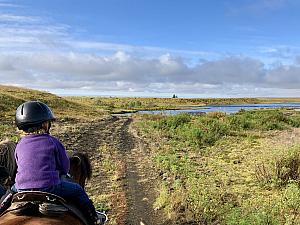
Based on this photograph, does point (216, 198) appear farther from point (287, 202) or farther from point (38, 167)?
point (38, 167)

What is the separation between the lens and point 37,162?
4.21 metres

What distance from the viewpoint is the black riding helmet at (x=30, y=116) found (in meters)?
4.31

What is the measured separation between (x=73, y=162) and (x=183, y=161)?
807 centimetres

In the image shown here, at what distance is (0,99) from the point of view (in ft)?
150

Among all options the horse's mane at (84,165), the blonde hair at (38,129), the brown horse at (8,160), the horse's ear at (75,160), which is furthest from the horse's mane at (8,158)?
the horse's mane at (84,165)

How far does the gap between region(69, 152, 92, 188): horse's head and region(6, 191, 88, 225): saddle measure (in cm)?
188

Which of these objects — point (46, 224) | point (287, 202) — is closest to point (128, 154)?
point (287, 202)

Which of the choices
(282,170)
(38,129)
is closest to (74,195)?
(38,129)

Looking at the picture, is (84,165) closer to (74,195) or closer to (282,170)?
(74,195)

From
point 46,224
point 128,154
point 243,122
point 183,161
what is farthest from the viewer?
point 243,122

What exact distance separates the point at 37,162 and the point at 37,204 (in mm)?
446

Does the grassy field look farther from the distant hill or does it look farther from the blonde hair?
the distant hill

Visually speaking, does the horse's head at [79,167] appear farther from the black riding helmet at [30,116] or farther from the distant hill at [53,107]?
the distant hill at [53,107]

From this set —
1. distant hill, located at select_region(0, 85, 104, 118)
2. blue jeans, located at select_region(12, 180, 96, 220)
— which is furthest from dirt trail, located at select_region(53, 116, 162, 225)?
distant hill, located at select_region(0, 85, 104, 118)
